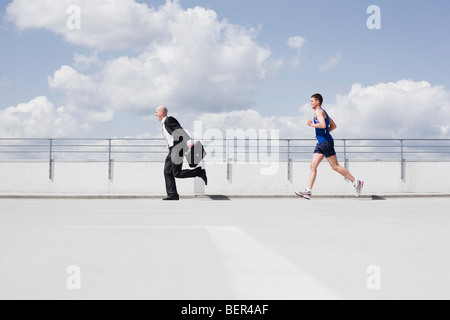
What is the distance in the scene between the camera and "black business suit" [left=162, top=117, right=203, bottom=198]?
1348 cm

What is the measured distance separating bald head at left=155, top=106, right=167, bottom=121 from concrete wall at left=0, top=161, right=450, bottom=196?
16.5ft

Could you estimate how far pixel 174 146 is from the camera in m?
13.6

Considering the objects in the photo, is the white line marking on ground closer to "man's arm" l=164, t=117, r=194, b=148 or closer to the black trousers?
"man's arm" l=164, t=117, r=194, b=148

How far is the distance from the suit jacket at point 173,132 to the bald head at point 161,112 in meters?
0.21

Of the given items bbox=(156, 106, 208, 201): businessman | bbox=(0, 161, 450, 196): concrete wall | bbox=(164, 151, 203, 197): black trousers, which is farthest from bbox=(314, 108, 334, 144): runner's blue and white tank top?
bbox=(0, 161, 450, 196): concrete wall

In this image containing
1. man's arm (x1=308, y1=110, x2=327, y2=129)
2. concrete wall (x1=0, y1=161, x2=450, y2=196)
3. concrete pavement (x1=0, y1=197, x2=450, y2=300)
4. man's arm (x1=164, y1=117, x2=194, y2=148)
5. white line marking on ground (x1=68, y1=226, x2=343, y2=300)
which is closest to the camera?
white line marking on ground (x1=68, y1=226, x2=343, y2=300)

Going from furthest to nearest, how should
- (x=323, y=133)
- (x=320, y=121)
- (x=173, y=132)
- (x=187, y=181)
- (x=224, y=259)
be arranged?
1. (x=187, y=181)
2. (x=173, y=132)
3. (x=323, y=133)
4. (x=320, y=121)
5. (x=224, y=259)

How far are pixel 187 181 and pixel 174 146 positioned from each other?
4.86 meters

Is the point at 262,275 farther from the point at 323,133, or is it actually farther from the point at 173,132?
the point at 173,132

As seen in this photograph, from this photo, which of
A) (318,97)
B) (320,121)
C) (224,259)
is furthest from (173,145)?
(224,259)

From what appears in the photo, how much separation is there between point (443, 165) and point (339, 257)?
53.4ft

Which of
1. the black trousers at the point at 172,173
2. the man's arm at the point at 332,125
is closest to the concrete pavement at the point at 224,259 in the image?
the man's arm at the point at 332,125

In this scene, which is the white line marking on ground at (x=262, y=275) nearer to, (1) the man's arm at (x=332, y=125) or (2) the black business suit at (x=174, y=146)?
(2) the black business suit at (x=174, y=146)

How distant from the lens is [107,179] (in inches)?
747
